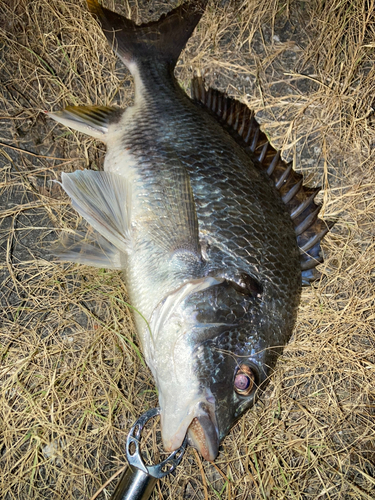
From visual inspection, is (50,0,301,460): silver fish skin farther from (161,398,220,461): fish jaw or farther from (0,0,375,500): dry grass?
(0,0,375,500): dry grass

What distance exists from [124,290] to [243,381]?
1193 millimetres

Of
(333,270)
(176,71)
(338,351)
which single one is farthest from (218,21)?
(338,351)

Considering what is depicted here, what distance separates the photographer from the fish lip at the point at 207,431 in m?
1.85

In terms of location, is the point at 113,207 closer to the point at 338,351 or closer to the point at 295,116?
the point at 295,116

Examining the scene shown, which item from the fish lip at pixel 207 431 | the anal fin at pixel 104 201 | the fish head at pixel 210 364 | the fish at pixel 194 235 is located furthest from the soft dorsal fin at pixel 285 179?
the fish lip at pixel 207 431

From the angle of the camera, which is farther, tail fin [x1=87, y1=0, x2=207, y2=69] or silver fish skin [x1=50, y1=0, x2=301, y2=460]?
tail fin [x1=87, y1=0, x2=207, y2=69]

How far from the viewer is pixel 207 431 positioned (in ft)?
6.07

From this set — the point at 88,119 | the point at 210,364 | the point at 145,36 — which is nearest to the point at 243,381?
the point at 210,364

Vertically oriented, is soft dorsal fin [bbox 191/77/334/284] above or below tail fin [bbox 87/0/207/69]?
below

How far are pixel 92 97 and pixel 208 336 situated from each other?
2158mm

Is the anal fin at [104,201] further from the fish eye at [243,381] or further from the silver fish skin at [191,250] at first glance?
the fish eye at [243,381]

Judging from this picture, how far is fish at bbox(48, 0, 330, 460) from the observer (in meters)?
1.93

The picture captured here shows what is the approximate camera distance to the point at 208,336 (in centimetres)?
193

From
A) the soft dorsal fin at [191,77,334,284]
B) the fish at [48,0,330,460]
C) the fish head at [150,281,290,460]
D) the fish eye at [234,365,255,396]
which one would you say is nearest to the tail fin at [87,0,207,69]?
the fish at [48,0,330,460]
